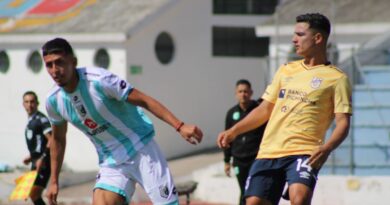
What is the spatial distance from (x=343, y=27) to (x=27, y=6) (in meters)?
7.75

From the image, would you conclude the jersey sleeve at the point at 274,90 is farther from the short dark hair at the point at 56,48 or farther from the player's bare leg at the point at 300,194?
the short dark hair at the point at 56,48

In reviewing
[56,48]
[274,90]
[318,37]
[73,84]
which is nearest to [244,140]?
[274,90]

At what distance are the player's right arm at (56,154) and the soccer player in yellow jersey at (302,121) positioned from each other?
1.33 m

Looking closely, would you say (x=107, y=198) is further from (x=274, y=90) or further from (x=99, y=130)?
(x=274, y=90)

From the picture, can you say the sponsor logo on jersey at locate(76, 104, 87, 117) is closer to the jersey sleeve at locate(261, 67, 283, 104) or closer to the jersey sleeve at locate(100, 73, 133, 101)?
the jersey sleeve at locate(100, 73, 133, 101)

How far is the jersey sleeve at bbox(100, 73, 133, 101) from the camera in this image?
8.55 meters

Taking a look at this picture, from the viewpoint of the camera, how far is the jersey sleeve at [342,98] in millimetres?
8693

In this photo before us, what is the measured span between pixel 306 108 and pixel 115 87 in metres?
1.50

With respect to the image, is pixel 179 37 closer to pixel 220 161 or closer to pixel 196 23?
pixel 196 23

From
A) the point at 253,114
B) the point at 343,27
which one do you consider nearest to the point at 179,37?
the point at 343,27

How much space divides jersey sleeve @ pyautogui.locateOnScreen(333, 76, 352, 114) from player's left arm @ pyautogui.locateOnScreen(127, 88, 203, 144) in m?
1.26

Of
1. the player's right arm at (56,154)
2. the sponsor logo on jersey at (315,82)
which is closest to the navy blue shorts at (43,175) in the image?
the player's right arm at (56,154)

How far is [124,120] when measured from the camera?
8805 mm

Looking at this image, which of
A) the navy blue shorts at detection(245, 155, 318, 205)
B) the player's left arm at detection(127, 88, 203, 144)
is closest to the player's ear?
the navy blue shorts at detection(245, 155, 318, 205)
